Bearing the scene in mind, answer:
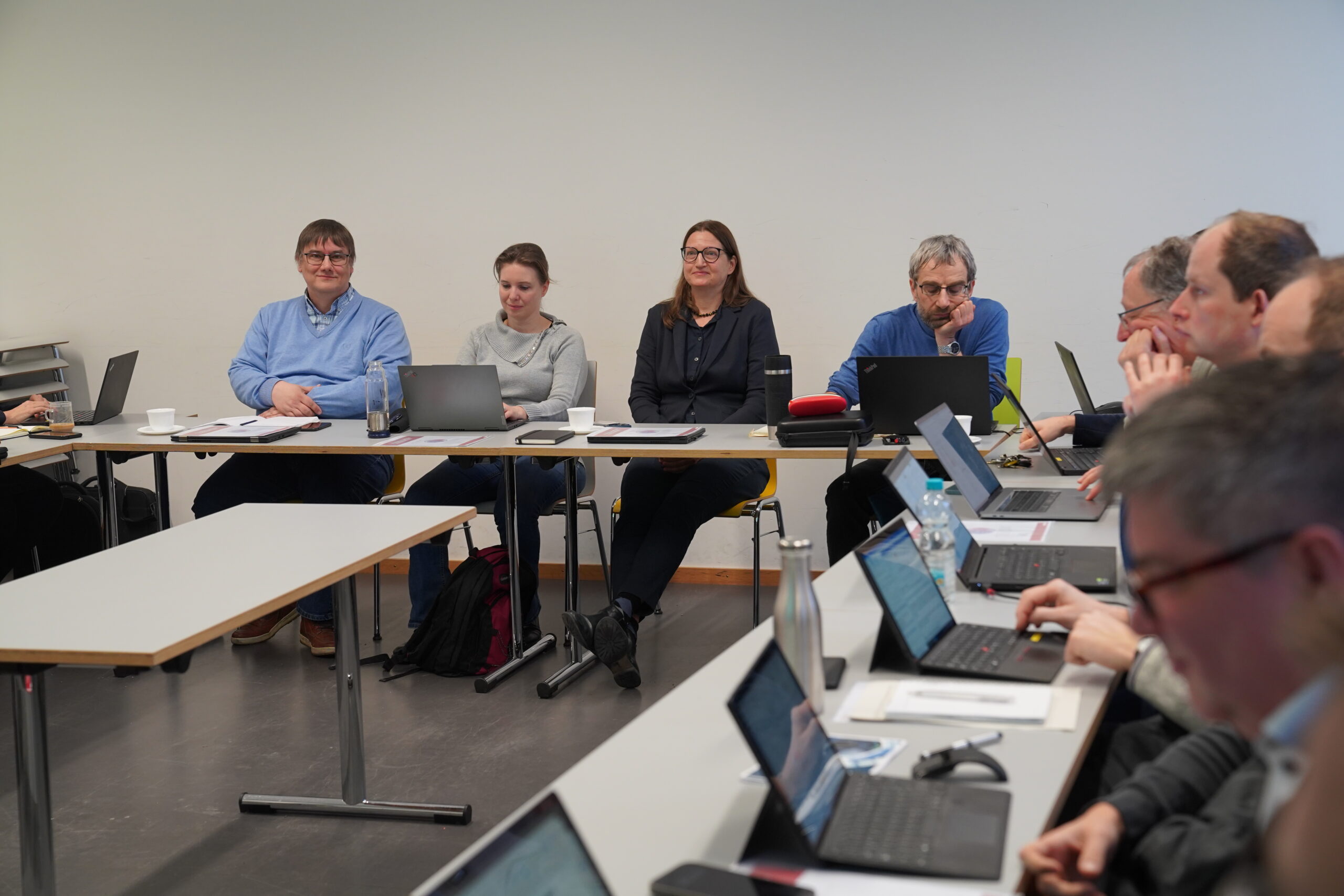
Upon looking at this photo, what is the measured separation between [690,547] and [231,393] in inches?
87.4

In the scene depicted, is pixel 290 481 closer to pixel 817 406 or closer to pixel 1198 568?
pixel 817 406

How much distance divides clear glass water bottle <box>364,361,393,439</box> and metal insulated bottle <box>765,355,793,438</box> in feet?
4.06

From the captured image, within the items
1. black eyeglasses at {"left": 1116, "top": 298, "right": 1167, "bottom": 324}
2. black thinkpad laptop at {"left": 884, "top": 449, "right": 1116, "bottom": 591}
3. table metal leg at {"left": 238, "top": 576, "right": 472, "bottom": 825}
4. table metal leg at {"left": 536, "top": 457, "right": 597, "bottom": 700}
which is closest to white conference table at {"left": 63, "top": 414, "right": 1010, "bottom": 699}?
table metal leg at {"left": 536, "top": 457, "right": 597, "bottom": 700}

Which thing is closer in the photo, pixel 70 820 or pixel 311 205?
pixel 70 820

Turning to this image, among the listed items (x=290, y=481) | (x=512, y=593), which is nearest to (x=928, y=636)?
(x=512, y=593)

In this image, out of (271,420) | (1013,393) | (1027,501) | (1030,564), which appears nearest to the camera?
(1030,564)

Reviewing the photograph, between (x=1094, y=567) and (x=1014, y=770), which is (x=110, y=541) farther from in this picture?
(x=1014, y=770)

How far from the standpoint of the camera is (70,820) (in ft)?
8.97

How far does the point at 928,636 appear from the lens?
5.50ft

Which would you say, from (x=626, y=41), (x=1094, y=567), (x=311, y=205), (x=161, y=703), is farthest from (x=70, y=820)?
(x=626, y=41)

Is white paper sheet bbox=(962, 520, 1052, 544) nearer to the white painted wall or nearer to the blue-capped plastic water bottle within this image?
the blue-capped plastic water bottle

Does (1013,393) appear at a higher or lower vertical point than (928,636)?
higher

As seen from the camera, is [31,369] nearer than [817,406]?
No

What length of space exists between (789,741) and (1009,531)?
1.46 metres
